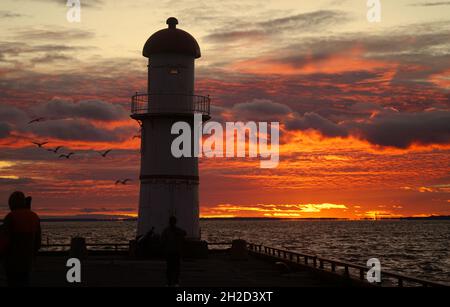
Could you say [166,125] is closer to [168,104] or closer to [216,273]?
[168,104]

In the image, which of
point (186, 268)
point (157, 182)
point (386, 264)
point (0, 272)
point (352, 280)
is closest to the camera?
point (352, 280)

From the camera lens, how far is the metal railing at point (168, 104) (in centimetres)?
4012

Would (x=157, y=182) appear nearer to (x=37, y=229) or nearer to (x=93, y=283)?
(x=93, y=283)

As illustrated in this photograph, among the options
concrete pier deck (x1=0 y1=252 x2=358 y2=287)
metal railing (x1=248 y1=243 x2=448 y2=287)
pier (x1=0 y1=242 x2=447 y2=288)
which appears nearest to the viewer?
metal railing (x1=248 y1=243 x2=448 y2=287)

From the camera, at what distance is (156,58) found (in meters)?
40.5

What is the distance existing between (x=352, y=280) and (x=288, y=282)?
3600 mm

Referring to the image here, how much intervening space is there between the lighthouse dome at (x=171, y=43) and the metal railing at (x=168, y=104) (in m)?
2.36

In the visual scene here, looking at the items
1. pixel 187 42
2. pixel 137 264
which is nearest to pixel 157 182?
pixel 137 264

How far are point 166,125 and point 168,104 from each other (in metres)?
1.16

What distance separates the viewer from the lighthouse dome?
40.2 meters

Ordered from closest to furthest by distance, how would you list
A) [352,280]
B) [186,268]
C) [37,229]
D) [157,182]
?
1. [37,229]
2. [352,280]
3. [186,268]
4. [157,182]

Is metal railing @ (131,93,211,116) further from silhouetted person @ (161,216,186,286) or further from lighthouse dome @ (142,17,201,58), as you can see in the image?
silhouetted person @ (161,216,186,286)

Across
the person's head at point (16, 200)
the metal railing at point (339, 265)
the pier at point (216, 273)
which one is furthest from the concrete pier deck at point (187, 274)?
the person's head at point (16, 200)

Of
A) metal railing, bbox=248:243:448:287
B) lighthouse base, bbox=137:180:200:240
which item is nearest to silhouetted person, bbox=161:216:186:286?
metal railing, bbox=248:243:448:287
